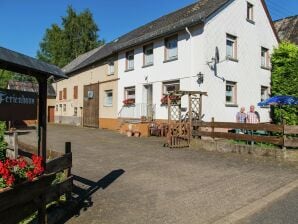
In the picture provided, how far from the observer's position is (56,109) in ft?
122

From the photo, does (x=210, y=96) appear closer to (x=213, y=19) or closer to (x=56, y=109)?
(x=213, y=19)

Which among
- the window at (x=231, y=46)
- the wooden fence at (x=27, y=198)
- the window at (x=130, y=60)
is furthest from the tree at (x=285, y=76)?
the wooden fence at (x=27, y=198)

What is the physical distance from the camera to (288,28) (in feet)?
85.8

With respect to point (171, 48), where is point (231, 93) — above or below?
below

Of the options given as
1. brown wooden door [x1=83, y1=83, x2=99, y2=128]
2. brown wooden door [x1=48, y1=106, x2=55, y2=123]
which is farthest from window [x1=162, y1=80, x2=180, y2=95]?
brown wooden door [x1=48, y1=106, x2=55, y2=123]

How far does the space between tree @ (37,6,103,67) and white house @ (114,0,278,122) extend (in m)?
31.3

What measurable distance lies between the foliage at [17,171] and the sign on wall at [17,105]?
676 mm

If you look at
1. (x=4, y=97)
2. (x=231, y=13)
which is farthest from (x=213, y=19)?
(x=4, y=97)

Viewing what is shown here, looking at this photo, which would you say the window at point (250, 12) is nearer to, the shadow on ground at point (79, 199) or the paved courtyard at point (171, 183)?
the paved courtyard at point (171, 183)

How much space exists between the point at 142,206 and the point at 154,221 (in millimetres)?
786

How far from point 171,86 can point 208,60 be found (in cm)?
283

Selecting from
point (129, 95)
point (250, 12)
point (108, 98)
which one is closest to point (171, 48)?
point (129, 95)

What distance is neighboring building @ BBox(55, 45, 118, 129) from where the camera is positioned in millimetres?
25172

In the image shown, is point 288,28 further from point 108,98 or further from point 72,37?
point 72,37
